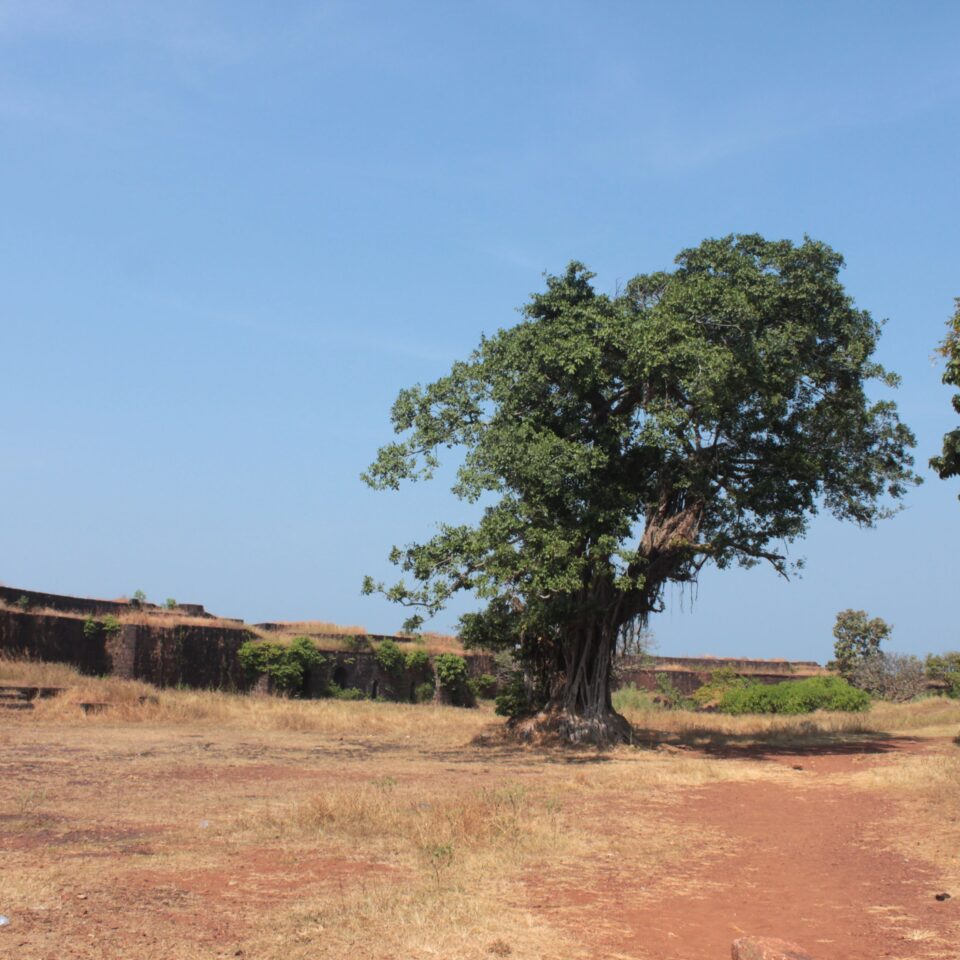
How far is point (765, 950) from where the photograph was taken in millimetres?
5238

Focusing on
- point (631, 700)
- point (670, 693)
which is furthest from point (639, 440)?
point (670, 693)

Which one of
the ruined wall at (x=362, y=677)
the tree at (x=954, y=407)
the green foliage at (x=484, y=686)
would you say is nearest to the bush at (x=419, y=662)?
the ruined wall at (x=362, y=677)

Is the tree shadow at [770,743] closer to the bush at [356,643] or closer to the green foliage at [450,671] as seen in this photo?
the green foliage at [450,671]

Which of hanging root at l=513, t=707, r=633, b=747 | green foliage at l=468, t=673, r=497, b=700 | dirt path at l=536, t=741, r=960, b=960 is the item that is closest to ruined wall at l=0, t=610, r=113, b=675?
green foliage at l=468, t=673, r=497, b=700

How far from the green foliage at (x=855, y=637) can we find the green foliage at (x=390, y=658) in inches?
684

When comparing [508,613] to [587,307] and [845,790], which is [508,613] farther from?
[845,790]

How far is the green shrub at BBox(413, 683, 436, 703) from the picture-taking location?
31922 millimetres

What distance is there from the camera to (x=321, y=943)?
5.48 metres

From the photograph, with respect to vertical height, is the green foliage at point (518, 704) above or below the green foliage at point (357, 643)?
below

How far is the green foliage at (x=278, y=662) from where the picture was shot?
2859 cm

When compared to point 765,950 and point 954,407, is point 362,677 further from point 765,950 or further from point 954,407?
point 765,950

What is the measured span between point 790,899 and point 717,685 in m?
28.9

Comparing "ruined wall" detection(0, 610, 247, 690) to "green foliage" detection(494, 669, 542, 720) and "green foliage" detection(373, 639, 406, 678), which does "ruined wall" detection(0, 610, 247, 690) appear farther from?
"green foliage" detection(494, 669, 542, 720)

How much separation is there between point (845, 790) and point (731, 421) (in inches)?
263
